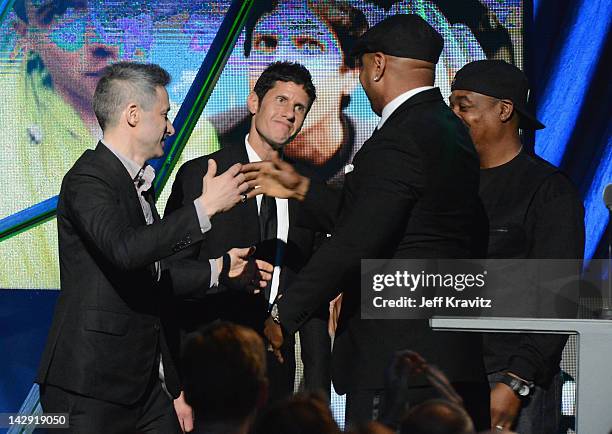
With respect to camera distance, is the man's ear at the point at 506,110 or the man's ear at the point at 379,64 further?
the man's ear at the point at 506,110

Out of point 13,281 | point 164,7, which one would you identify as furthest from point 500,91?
point 13,281

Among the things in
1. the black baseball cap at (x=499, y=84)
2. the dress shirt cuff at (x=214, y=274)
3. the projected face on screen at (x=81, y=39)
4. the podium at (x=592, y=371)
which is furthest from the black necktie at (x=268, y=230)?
the podium at (x=592, y=371)

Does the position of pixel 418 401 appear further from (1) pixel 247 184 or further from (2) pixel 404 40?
(2) pixel 404 40

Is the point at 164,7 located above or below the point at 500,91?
above

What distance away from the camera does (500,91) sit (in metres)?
3.92

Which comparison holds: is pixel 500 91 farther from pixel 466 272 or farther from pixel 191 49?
pixel 191 49

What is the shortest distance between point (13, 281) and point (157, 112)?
1628 millimetres

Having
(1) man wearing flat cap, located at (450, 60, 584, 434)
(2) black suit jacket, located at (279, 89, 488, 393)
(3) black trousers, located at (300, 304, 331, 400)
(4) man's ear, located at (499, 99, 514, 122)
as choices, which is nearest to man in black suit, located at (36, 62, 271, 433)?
(2) black suit jacket, located at (279, 89, 488, 393)

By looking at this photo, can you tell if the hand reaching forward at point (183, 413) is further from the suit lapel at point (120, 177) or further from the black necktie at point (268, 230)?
the suit lapel at point (120, 177)

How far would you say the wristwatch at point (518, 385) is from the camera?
3.53 meters

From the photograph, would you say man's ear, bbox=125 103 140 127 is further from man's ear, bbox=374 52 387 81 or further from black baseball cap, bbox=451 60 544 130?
black baseball cap, bbox=451 60 544 130

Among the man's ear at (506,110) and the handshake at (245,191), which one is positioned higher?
the man's ear at (506,110)

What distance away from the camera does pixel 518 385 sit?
3.53 meters

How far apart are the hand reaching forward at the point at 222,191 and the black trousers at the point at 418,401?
662 mm
